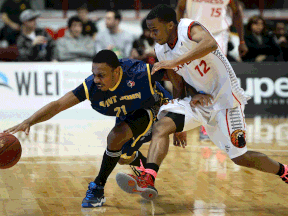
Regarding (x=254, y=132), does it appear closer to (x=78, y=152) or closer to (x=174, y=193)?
(x=78, y=152)

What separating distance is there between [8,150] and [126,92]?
1156mm

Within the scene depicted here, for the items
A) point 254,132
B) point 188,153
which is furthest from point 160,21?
point 254,132

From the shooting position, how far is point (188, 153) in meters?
6.96

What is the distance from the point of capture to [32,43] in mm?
11406

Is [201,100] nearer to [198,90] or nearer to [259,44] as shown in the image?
[198,90]

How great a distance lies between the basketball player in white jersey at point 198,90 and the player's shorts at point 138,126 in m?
0.18

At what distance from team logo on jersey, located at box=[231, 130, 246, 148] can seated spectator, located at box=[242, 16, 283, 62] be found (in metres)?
7.31

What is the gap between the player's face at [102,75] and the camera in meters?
4.30

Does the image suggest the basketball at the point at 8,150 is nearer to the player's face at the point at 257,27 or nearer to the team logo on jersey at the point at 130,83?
the team logo on jersey at the point at 130,83

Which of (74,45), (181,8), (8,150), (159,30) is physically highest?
(181,8)

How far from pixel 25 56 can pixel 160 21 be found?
7.46 metres

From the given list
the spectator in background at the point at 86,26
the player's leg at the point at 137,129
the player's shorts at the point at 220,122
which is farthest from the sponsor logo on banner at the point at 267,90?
the player's shorts at the point at 220,122

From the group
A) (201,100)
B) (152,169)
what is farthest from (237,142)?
(152,169)

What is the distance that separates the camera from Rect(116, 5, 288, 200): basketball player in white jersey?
4.29m
